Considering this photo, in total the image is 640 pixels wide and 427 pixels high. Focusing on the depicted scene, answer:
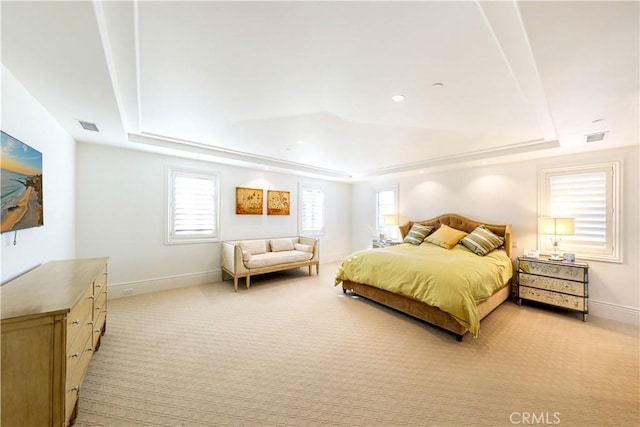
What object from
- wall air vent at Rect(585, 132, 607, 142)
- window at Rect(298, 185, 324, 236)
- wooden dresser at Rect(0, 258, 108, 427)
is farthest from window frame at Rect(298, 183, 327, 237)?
wall air vent at Rect(585, 132, 607, 142)

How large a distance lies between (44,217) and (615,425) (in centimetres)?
500

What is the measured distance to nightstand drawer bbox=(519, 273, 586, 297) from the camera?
10.5 feet

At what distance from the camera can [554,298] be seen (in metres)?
3.37

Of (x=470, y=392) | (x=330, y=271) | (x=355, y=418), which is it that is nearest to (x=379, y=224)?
(x=330, y=271)

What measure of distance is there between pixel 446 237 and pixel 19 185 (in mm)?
5485

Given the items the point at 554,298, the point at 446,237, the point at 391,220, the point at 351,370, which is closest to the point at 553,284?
the point at 554,298

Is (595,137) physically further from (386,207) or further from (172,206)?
(172,206)

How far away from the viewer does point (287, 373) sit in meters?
2.09

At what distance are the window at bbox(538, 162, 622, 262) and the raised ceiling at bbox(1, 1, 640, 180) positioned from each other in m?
0.46

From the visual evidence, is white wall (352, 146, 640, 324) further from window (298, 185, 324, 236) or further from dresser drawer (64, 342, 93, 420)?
dresser drawer (64, 342, 93, 420)

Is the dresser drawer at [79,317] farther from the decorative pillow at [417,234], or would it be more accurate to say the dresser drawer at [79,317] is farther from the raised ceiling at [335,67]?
the decorative pillow at [417,234]

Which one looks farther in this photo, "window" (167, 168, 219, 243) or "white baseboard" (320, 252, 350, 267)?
"white baseboard" (320, 252, 350, 267)

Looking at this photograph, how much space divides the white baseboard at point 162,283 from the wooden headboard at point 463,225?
14.0ft

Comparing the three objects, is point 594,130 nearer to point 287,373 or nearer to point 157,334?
point 287,373
